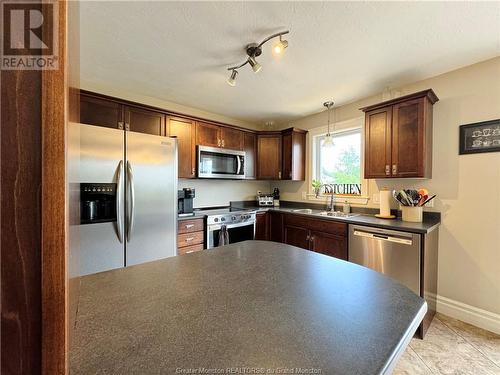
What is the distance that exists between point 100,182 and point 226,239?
154 centimetres

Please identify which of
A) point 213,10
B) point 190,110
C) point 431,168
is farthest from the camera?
point 190,110

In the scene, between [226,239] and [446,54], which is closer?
[446,54]

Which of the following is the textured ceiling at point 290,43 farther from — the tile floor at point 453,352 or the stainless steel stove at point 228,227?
the tile floor at point 453,352

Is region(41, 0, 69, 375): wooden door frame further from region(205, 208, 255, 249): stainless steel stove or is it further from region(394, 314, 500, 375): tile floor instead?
region(205, 208, 255, 249): stainless steel stove

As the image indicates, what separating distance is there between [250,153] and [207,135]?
81 cm

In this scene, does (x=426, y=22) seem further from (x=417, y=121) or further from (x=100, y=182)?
(x=100, y=182)

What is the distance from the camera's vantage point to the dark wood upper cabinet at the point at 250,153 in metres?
3.60

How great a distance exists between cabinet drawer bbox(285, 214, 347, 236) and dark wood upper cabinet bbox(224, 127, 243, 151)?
4.36ft

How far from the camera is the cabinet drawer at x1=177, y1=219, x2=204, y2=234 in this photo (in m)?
2.57

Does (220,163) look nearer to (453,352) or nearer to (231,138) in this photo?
(231,138)

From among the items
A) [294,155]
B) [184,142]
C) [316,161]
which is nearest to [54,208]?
[184,142]

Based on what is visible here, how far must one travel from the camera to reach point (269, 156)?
12.2 ft

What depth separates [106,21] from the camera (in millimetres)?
Result: 1557

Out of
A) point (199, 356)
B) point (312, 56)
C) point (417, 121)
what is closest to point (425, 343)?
point (417, 121)
